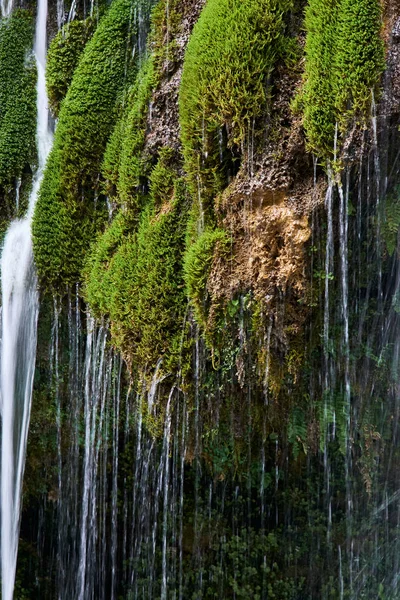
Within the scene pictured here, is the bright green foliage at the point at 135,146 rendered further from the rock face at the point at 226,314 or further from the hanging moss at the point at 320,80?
the hanging moss at the point at 320,80

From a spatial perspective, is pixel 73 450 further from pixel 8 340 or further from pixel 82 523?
pixel 8 340

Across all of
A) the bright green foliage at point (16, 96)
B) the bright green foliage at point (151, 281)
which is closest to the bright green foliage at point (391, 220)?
the bright green foliage at point (151, 281)

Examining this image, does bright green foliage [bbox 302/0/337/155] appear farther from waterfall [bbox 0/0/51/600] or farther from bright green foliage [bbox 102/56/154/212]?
waterfall [bbox 0/0/51/600]

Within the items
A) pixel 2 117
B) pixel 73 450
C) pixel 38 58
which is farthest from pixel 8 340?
pixel 38 58

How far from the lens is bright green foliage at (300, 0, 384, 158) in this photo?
3.88m

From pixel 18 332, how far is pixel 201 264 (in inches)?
75.2

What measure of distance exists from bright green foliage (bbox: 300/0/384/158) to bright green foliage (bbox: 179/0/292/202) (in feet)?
0.79

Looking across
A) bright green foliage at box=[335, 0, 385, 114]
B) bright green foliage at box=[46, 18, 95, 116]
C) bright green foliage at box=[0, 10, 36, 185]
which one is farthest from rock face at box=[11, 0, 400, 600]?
bright green foliage at box=[0, 10, 36, 185]

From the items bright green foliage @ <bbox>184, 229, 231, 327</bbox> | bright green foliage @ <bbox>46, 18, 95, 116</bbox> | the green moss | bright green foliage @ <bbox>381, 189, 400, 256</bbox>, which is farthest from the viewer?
bright green foliage @ <bbox>46, 18, 95, 116</bbox>

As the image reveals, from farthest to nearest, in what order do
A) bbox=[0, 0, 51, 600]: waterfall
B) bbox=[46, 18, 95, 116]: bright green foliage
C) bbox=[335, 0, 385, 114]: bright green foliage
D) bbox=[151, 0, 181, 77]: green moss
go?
bbox=[46, 18, 95, 116]: bright green foliage, bbox=[0, 0, 51, 600]: waterfall, bbox=[151, 0, 181, 77]: green moss, bbox=[335, 0, 385, 114]: bright green foliage

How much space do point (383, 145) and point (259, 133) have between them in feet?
2.41

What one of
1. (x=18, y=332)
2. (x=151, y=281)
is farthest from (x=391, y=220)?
(x=18, y=332)

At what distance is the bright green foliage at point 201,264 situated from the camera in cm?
423

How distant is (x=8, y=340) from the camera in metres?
5.46
